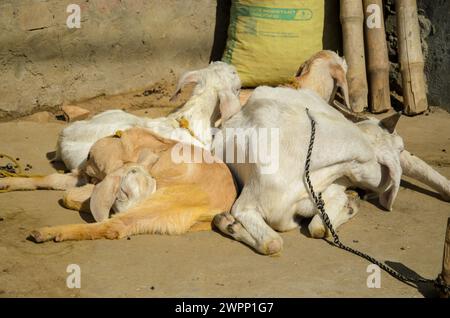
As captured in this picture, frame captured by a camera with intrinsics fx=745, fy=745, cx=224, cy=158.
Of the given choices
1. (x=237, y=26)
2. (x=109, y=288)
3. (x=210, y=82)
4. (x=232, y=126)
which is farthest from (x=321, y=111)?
(x=237, y=26)

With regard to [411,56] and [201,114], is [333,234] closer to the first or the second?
[201,114]

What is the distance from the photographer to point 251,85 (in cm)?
817

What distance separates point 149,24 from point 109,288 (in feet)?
14.6

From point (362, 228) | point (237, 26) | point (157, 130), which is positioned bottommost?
point (362, 228)

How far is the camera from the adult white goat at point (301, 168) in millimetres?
4910

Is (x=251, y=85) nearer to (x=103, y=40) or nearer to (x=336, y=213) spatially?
(x=103, y=40)

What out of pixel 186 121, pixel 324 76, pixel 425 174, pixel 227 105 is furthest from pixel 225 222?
pixel 324 76

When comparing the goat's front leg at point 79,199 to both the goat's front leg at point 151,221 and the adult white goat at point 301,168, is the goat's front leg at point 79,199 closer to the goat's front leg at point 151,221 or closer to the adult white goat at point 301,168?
the goat's front leg at point 151,221

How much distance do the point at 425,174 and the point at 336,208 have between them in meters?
1.15

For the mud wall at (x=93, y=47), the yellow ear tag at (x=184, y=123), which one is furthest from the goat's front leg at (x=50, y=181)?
the mud wall at (x=93, y=47)

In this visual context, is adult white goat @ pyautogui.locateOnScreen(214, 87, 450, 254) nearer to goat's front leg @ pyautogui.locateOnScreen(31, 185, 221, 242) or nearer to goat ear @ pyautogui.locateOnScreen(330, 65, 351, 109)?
goat's front leg @ pyautogui.locateOnScreen(31, 185, 221, 242)

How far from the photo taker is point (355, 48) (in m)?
8.01

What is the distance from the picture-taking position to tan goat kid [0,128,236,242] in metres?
4.79

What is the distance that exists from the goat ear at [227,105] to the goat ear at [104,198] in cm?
122
